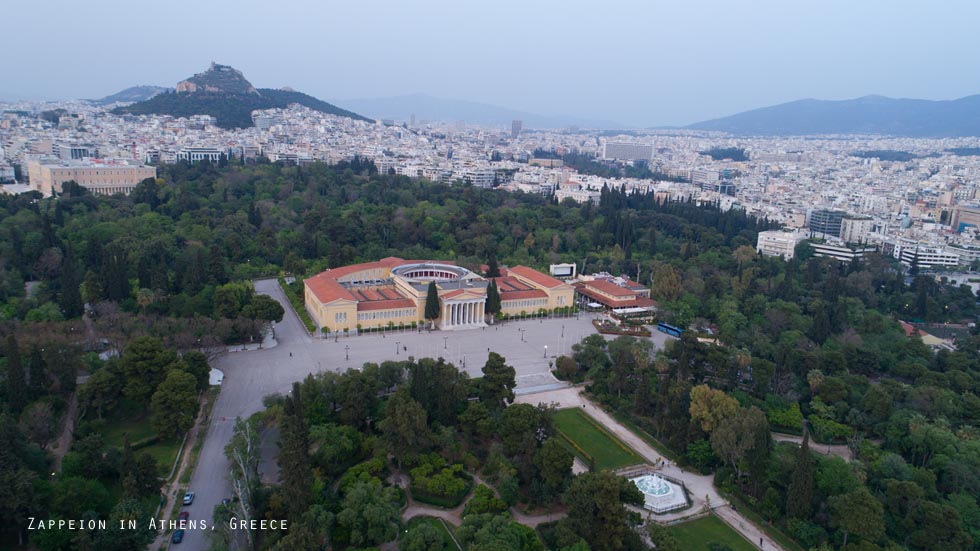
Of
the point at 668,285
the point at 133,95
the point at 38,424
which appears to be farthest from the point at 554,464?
the point at 133,95

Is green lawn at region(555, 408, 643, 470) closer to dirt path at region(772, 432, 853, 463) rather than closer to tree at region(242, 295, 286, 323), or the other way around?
dirt path at region(772, 432, 853, 463)

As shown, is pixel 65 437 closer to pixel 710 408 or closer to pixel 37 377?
pixel 37 377

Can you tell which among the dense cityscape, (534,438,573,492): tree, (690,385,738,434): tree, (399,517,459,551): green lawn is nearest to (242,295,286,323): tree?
the dense cityscape

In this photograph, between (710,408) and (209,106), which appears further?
(209,106)

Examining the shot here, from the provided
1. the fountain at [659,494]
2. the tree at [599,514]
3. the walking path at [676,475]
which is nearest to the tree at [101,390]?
the walking path at [676,475]

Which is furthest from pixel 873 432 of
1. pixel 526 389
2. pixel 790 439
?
pixel 526 389

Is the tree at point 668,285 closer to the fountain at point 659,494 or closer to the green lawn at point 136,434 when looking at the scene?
the fountain at point 659,494
